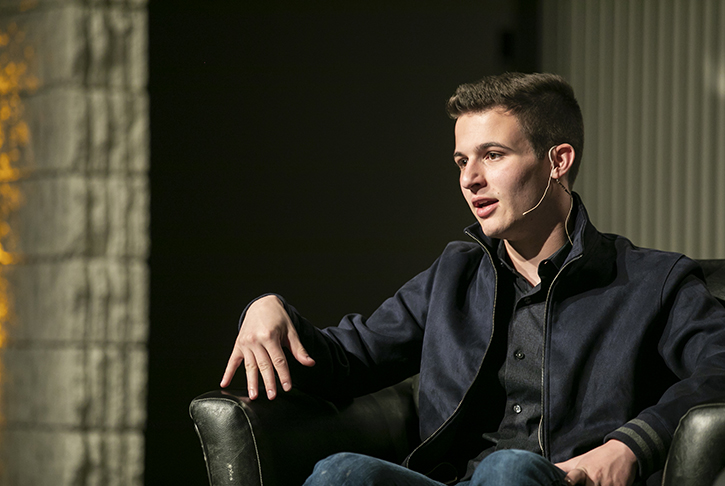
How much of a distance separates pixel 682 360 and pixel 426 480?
61 centimetres

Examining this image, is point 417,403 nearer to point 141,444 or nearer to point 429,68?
point 141,444

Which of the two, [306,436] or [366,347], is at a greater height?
[366,347]

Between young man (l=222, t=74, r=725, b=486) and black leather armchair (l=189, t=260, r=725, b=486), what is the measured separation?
6cm

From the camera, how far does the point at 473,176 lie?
1683mm

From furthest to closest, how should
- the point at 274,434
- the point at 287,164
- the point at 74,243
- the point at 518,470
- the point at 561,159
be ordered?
the point at 287,164
the point at 74,243
the point at 561,159
the point at 274,434
the point at 518,470

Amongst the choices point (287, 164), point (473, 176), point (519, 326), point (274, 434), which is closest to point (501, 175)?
point (473, 176)

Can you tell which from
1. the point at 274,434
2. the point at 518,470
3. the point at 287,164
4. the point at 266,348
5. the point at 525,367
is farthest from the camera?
the point at 287,164

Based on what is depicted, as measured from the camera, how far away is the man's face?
5.50 ft

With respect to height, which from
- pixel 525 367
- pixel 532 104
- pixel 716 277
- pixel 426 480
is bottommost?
pixel 426 480

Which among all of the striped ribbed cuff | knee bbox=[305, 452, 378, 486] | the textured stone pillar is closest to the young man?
the striped ribbed cuff

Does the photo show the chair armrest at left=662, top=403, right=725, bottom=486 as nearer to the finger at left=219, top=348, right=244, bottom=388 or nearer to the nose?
the nose

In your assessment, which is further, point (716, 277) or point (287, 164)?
point (287, 164)

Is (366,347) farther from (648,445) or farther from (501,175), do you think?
(648,445)

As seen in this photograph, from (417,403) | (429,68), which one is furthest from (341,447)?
(429,68)
